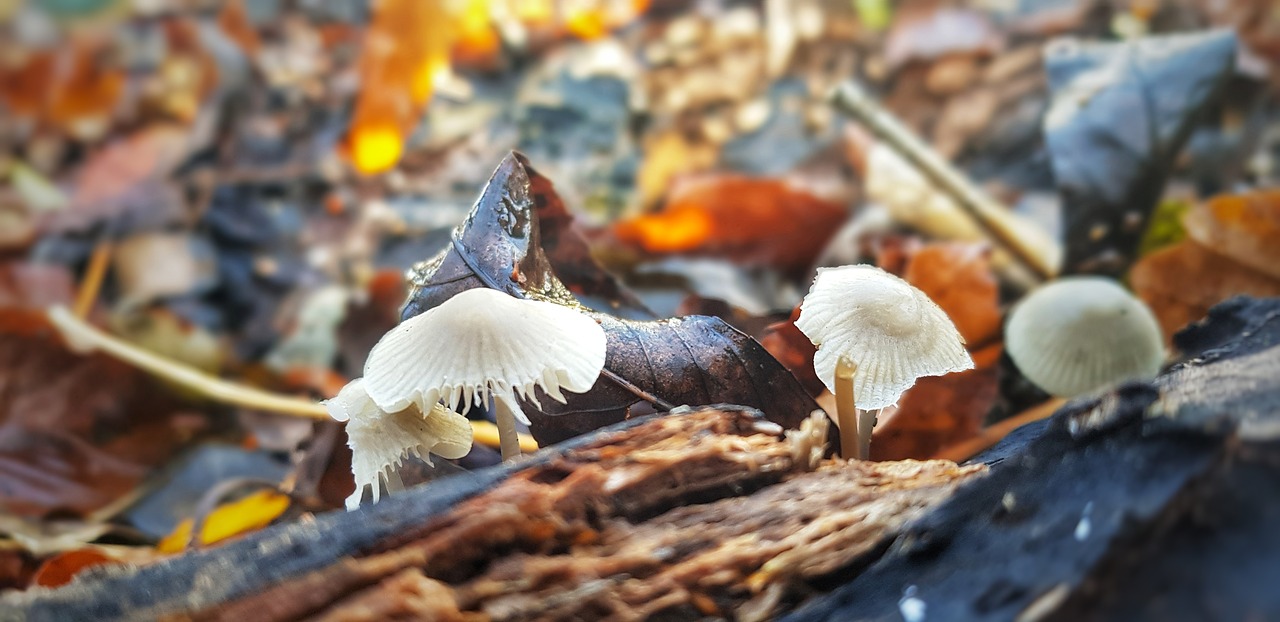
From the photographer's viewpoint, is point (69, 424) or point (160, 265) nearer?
point (69, 424)

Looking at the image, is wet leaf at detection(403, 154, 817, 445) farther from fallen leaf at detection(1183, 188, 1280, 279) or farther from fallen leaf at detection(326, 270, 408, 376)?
fallen leaf at detection(326, 270, 408, 376)

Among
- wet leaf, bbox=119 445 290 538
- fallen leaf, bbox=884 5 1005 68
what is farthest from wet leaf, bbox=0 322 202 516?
fallen leaf, bbox=884 5 1005 68

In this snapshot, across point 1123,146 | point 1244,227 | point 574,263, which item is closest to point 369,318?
point 574,263

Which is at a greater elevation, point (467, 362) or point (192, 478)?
point (467, 362)

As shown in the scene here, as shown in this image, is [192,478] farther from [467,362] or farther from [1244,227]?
[1244,227]

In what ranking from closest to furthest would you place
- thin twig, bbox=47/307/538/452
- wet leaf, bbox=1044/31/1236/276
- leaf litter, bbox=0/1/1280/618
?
leaf litter, bbox=0/1/1280/618, thin twig, bbox=47/307/538/452, wet leaf, bbox=1044/31/1236/276

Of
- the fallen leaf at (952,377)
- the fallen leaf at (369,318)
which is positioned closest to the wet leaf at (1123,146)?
the fallen leaf at (952,377)

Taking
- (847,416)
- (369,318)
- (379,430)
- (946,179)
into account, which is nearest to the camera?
(379,430)
